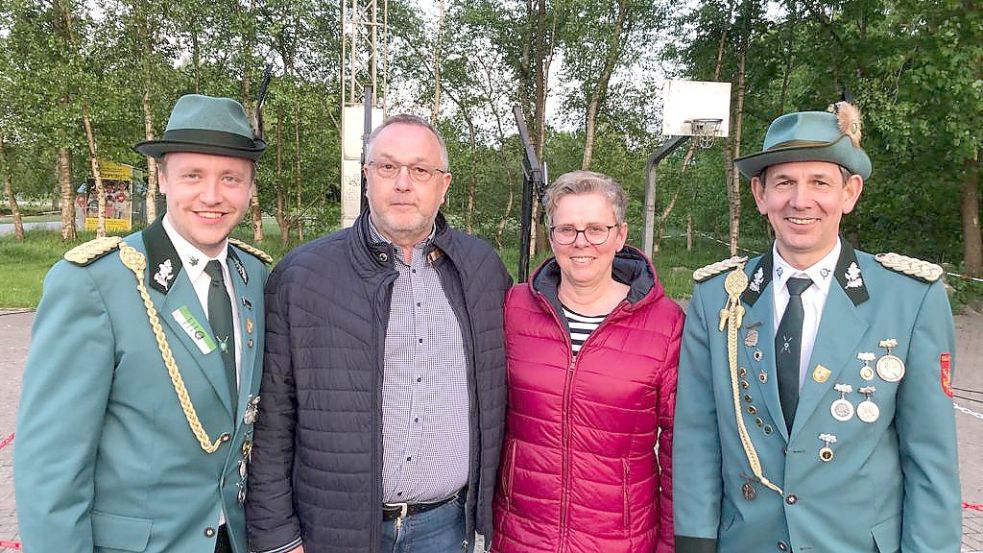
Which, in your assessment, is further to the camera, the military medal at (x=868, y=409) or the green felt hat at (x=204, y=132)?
A: the green felt hat at (x=204, y=132)

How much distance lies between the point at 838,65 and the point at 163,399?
635 inches

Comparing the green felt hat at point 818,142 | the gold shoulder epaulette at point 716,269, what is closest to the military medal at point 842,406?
the gold shoulder epaulette at point 716,269

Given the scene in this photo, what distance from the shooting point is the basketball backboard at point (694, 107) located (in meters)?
7.01

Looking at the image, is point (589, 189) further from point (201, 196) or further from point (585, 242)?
point (201, 196)

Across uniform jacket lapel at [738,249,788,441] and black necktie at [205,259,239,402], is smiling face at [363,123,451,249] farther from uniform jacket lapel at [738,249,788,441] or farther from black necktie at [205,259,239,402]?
uniform jacket lapel at [738,249,788,441]

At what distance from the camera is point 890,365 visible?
1.75m

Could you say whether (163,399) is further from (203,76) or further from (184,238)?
(203,76)

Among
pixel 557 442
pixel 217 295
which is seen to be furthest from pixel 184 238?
pixel 557 442

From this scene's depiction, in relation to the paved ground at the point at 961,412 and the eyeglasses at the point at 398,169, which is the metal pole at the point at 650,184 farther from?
the eyeglasses at the point at 398,169

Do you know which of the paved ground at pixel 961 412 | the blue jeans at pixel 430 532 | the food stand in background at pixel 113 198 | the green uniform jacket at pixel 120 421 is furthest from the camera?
the food stand in background at pixel 113 198

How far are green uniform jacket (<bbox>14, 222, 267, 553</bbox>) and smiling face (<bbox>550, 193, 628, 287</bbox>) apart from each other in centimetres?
117

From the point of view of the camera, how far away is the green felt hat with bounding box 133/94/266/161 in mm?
1871

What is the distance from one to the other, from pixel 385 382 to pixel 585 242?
2.95ft

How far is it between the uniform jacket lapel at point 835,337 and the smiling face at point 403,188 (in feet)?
4.52
